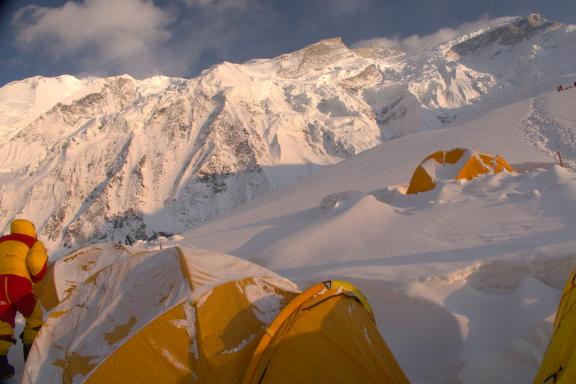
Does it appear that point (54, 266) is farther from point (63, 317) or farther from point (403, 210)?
point (403, 210)

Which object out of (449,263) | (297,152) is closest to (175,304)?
(449,263)

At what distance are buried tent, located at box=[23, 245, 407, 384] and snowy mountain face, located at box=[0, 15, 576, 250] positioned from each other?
116 metres

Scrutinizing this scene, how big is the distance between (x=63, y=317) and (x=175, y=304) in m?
1.28

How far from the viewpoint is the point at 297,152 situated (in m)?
131

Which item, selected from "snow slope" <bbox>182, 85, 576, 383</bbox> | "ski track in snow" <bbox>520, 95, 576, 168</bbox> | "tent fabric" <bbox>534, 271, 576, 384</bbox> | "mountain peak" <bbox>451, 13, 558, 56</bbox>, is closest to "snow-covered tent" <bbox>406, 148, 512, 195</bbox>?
"snow slope" <bbox>182, 85, 576, 383</bbox>

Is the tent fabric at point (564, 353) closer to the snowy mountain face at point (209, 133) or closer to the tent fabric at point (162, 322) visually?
the tent fabric at point (162, 322)

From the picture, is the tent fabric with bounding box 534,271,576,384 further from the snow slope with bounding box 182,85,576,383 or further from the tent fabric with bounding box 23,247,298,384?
the tent fabric with bounding box 23,247,298,384

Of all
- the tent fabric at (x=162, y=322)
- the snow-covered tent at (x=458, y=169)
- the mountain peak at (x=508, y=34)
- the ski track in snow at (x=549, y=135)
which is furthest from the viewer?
the mountain peak at (x=508, y=34)

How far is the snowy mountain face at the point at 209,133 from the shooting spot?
125 m

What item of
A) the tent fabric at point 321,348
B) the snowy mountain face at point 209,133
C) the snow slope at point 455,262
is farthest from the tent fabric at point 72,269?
the snowy mountain face at point 209,133

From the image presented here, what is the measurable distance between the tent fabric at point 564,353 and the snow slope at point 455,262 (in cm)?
82

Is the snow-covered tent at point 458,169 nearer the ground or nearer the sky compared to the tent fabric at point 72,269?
nearer the ground

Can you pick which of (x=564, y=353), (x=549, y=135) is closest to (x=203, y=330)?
(x=564, y=353)

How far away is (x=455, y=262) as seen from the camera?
5.33 m
